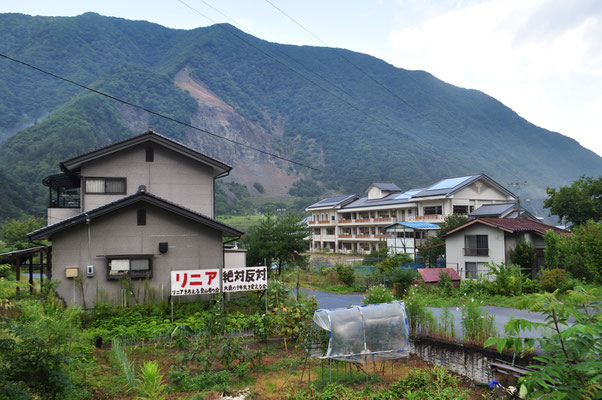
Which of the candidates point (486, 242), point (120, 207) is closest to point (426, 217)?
point (486, 242)

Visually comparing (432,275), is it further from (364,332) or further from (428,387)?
(428,387)

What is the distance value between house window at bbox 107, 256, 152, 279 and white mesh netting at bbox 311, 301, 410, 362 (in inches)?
325

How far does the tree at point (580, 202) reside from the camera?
36625 millimetres

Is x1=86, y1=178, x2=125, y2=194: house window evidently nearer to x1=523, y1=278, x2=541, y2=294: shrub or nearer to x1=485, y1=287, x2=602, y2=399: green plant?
x1=485, y1=287, x2=602, y2=399: green plant

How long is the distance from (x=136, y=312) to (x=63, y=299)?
2.77 metres

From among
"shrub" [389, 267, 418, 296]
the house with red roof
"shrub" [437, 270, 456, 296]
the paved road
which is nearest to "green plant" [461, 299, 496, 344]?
the paved road

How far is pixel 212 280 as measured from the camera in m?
13.7

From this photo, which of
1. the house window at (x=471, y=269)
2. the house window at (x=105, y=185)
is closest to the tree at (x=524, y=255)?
the house window at (x=471, y=269)

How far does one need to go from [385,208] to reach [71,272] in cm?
4332

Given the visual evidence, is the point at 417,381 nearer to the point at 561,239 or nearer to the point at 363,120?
the point at 561,239

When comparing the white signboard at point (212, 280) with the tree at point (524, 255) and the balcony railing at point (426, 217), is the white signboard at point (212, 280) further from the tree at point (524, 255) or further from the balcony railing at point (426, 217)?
the balcony railing at point (426, 217)

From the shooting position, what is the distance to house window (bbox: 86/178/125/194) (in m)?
18.4

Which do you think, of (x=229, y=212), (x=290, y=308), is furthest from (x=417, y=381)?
(x=229, y=212)

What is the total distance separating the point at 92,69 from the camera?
17100 centimetres
